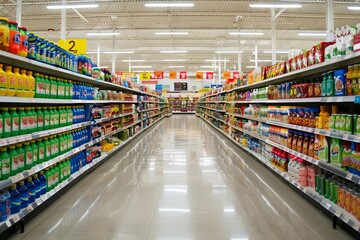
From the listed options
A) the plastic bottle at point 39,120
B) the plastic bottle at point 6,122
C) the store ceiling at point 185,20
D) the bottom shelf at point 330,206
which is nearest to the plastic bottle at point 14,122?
the plastic bottle at point 6,122

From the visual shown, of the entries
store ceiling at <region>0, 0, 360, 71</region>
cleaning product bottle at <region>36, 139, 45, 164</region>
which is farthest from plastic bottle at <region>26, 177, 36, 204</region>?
store ceiling at <region>0, 0, 360, 71</region>

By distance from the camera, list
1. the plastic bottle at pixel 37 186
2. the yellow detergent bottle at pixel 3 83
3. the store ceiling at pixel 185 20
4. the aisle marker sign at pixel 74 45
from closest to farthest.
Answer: the yellow detergent bottle at pixel 3 83
the plastic bottle at pixel 37 186
the aisle marker sign at pixel 74 45
the store ceiling at pixel 185 20

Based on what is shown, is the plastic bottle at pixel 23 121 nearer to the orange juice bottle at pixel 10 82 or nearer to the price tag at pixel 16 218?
the orange juice bottle at pixel 10 82

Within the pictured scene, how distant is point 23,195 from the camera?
108 inches

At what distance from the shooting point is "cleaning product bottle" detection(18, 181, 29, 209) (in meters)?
2.74

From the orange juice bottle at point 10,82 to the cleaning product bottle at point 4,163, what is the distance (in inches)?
21.0

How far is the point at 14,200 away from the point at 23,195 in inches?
5.1

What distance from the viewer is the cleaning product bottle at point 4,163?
2.46 m

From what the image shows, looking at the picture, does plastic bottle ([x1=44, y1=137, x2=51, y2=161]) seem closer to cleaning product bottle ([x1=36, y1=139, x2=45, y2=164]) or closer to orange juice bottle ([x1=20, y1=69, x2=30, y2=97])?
cleaning product bottle ([x1=36, y1=139, x2=45, y2=164])

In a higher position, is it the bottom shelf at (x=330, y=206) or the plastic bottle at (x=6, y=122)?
the plastic bottle at (x=6, y=122)

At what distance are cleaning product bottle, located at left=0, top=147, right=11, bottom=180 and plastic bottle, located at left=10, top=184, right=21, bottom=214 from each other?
0.23 m

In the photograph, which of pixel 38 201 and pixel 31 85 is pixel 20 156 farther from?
pixel 31 85

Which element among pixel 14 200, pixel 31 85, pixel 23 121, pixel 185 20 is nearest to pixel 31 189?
pixel 14 200

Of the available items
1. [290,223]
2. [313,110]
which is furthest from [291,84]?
[290,223]
